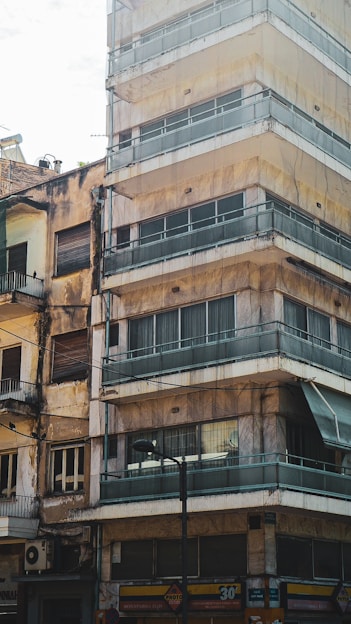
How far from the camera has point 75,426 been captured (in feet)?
99.2

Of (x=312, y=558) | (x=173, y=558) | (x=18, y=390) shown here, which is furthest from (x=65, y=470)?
(x=312, y=558)

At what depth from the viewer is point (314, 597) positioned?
2592 cm

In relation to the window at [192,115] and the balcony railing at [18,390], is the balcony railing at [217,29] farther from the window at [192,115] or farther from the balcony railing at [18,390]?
the balcony railing at [18,390]

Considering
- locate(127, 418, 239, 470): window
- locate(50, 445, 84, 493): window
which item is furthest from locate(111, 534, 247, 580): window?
locate(50, 445, 84, 493): window

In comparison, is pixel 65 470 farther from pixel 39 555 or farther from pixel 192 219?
pixel 192 219

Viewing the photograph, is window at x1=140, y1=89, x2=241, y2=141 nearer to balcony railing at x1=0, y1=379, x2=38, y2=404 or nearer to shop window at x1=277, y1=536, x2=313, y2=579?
balcony railing at x1=0, y1=379, x2=38, y2=404

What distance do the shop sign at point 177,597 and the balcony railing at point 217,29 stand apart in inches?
656

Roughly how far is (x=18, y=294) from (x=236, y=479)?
10.6 meters

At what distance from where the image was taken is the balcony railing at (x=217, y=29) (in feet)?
94.9

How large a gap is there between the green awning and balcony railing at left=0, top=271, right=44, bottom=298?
10701 millimetres

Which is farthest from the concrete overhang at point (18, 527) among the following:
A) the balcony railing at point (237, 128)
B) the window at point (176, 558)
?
the balcony railing at point (237, 128)

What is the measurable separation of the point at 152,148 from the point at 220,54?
3.62 metres

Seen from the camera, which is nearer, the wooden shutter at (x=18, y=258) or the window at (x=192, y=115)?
the window at (x=192, y=115)

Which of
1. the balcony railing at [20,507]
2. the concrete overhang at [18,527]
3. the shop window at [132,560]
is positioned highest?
the balcony railing at [20,507]
